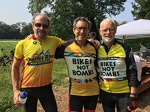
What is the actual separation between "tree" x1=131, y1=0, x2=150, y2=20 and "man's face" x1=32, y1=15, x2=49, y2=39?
4140 cm

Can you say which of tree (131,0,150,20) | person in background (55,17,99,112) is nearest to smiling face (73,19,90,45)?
person in background (55,17,99,112)

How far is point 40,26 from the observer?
3.44 metres

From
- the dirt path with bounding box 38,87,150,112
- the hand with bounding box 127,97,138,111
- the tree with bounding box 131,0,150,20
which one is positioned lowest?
the dirt path with bounding box 38,87,150,112

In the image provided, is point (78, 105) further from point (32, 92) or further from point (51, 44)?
point (51, 44)

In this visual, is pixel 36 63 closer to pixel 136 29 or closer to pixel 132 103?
pixel 132 103

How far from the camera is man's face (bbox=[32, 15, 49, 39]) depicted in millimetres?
3436

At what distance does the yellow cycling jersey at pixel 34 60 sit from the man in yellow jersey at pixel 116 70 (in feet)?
2.55

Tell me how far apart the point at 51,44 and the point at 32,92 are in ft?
2.45

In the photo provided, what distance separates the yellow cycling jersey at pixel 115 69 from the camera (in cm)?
333

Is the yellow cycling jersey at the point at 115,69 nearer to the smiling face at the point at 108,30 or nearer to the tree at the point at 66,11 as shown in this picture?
the smiling face at the point at 108,30

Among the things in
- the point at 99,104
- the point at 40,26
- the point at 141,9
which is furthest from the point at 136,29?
the point at 141,9

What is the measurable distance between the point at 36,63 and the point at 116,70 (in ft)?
3.67

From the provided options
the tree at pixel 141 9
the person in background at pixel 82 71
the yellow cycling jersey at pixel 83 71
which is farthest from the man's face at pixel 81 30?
the tree at pixel 141 9

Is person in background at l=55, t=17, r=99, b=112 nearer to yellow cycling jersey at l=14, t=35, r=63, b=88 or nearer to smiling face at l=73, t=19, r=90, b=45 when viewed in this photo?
smiling face at l=73, t=19, r=90, b=45
